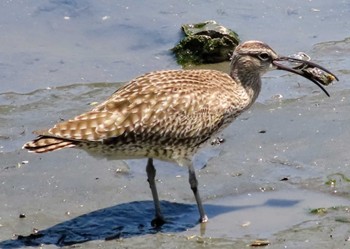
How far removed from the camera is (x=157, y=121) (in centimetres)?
934

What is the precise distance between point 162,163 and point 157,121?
131 centimetres

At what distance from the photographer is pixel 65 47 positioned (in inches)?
547

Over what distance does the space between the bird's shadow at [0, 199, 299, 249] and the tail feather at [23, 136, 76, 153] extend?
2.37 feet

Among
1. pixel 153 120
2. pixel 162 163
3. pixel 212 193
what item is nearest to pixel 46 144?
pixel 153 120

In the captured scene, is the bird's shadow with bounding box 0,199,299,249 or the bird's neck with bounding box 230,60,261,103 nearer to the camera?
the bird's shadow with bounding box 0,199,299,249

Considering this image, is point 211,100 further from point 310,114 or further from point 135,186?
point 310,114

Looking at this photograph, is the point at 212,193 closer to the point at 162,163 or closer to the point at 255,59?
the point at 162,163

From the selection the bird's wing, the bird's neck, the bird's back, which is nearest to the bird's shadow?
the bird's back

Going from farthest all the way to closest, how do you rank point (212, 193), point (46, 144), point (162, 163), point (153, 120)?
point (162, 163) < point (212, 193) < point (153, 120) < point (46, 144)

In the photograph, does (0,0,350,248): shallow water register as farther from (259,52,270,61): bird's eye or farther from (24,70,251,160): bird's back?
(259,52,270,61): bird's eye

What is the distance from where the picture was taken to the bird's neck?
1016cm

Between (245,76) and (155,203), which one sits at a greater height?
(245,76)

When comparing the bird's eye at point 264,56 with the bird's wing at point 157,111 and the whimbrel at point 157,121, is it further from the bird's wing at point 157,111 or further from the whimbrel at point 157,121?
the bird's wing at point 157,111

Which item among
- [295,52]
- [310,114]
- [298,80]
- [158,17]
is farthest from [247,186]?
[158,17]
